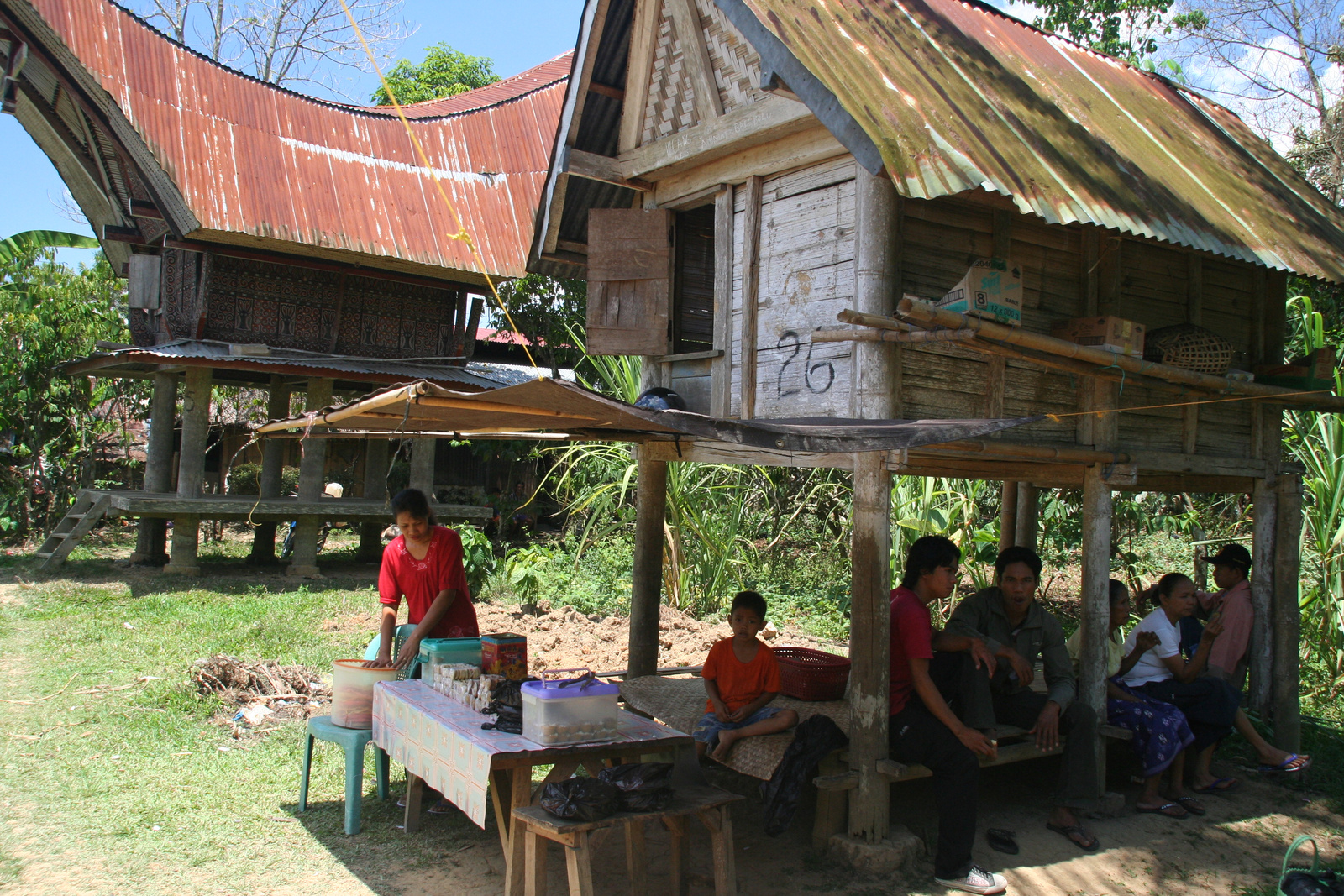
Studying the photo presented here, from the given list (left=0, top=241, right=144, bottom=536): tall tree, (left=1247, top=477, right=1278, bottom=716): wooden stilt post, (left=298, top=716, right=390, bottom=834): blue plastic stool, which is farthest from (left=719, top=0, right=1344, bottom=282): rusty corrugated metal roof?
(left=0, top=241, right=144, bottom=536): tall tree

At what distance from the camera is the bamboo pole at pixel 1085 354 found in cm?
475

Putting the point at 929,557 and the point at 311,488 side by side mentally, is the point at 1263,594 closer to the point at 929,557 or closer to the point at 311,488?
the point at 929,557

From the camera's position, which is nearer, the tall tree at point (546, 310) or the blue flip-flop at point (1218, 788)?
the blue flip-flop at point (1218, 788)

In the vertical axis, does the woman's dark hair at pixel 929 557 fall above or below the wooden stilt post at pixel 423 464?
below

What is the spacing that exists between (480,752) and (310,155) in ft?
37.1

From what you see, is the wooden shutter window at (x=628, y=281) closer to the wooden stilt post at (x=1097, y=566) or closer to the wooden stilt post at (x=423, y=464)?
the wooden stilt post at (x=1097, y=566)

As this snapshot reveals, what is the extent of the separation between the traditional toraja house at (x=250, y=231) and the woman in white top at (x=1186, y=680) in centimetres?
812

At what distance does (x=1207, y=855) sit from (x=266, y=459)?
11782mm

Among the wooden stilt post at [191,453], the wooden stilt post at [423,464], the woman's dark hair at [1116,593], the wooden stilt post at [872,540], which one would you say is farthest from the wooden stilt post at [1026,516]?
the wooden stilt post at [191,453]

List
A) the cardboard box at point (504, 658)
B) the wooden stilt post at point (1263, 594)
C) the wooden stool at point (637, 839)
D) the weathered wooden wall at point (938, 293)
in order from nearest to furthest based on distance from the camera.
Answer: the wooden stool at point (637, 839)
the cardboard box at point (504, 658)
the weathered wooden wall at point (938, 293)
the wooden stilt post at point (1263, 594)

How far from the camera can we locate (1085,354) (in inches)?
210

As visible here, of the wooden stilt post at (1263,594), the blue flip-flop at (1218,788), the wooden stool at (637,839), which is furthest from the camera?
the wooden stilt post at (1263,594)

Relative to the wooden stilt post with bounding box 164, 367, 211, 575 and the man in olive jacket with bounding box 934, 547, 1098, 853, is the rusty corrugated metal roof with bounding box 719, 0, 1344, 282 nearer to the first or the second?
the man in olive jacket with bounding box 934, 547, 1098, 853

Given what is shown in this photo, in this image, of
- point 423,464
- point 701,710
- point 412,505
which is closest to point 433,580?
point 412,505
